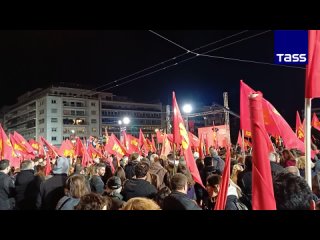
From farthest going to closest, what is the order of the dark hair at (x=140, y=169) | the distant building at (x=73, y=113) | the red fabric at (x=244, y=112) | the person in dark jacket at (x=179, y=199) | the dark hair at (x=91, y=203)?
the distant building at (x=73, y=113) → the red fabric at (x=244, y=112) → the dark hair at (x=140, y=169) → the person in dark jacket at (x=179, y=199) → the dark hair at (x=91, y=203)

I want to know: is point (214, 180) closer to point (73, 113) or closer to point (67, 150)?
point (67, 150)

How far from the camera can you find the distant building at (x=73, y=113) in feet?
329

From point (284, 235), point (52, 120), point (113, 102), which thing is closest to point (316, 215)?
point (284, 235)

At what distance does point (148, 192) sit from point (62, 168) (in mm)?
1705

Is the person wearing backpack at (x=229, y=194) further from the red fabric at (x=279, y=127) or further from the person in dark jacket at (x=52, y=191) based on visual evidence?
the red fabric at (x=279, y=127)

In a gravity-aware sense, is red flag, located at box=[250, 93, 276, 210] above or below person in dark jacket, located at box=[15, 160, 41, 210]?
above

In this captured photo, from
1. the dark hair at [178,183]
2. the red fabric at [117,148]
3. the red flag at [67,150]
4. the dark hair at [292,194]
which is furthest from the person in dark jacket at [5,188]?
the red flag at [67,150]

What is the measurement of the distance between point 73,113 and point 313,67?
10384 cm

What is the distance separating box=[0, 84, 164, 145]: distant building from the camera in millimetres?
100188

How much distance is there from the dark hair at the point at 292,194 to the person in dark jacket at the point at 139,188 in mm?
3085

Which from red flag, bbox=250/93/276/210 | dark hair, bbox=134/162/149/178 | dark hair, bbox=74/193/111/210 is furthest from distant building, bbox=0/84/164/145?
red flag, bbox=250/93/276/210

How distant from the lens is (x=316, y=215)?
2.25 m

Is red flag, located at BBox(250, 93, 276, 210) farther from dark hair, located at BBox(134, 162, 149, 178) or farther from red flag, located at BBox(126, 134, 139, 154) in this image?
red flag, located at BBox(126, 134, 139, 154)

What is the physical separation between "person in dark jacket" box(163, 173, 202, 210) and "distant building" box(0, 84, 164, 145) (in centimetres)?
9300
